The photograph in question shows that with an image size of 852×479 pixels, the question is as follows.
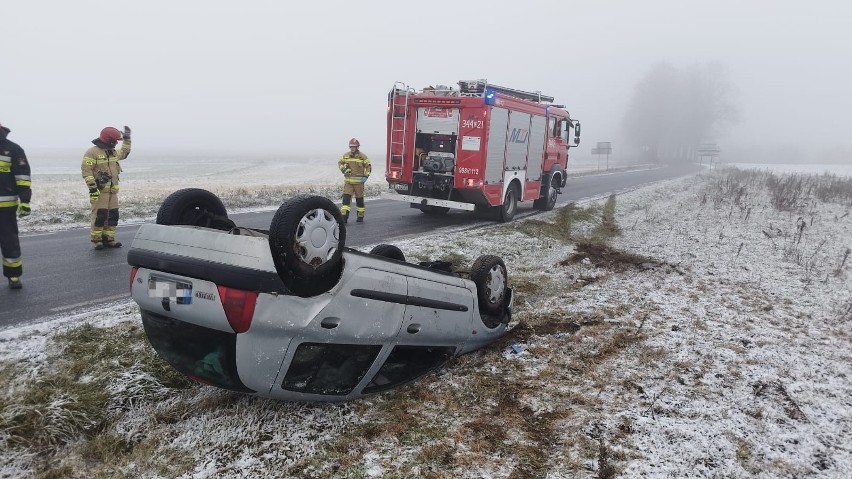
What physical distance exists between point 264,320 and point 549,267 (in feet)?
18.2

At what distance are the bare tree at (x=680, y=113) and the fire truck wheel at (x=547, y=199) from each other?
73.6 meters

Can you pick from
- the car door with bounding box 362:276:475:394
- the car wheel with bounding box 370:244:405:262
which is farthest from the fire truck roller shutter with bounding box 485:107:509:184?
the car door with bounding box 362:276:475:394

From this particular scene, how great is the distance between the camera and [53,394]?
3.10m

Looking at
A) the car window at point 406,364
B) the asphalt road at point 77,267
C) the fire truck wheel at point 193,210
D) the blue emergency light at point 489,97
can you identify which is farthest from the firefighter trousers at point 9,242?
the blue emergency light at point 489,97

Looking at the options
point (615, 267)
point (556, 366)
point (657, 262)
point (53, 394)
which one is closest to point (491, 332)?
point (556, 366)

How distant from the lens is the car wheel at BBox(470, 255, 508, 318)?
166 inches

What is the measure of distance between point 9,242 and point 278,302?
493cm

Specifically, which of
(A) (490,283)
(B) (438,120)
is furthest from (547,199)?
(A) (490,283)

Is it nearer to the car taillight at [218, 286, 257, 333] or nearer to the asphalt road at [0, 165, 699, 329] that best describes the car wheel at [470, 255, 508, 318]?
the car taillight at [218, 286, 257, 333]

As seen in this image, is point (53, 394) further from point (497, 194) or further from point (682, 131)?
point (682, 131)

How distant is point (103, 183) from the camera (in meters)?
7.45

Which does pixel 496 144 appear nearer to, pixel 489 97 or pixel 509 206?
pixel 489 97

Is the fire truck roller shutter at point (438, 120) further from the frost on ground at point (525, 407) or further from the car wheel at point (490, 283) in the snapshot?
the car wheel at point (490, 283)

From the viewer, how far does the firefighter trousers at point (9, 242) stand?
538 centimetres
